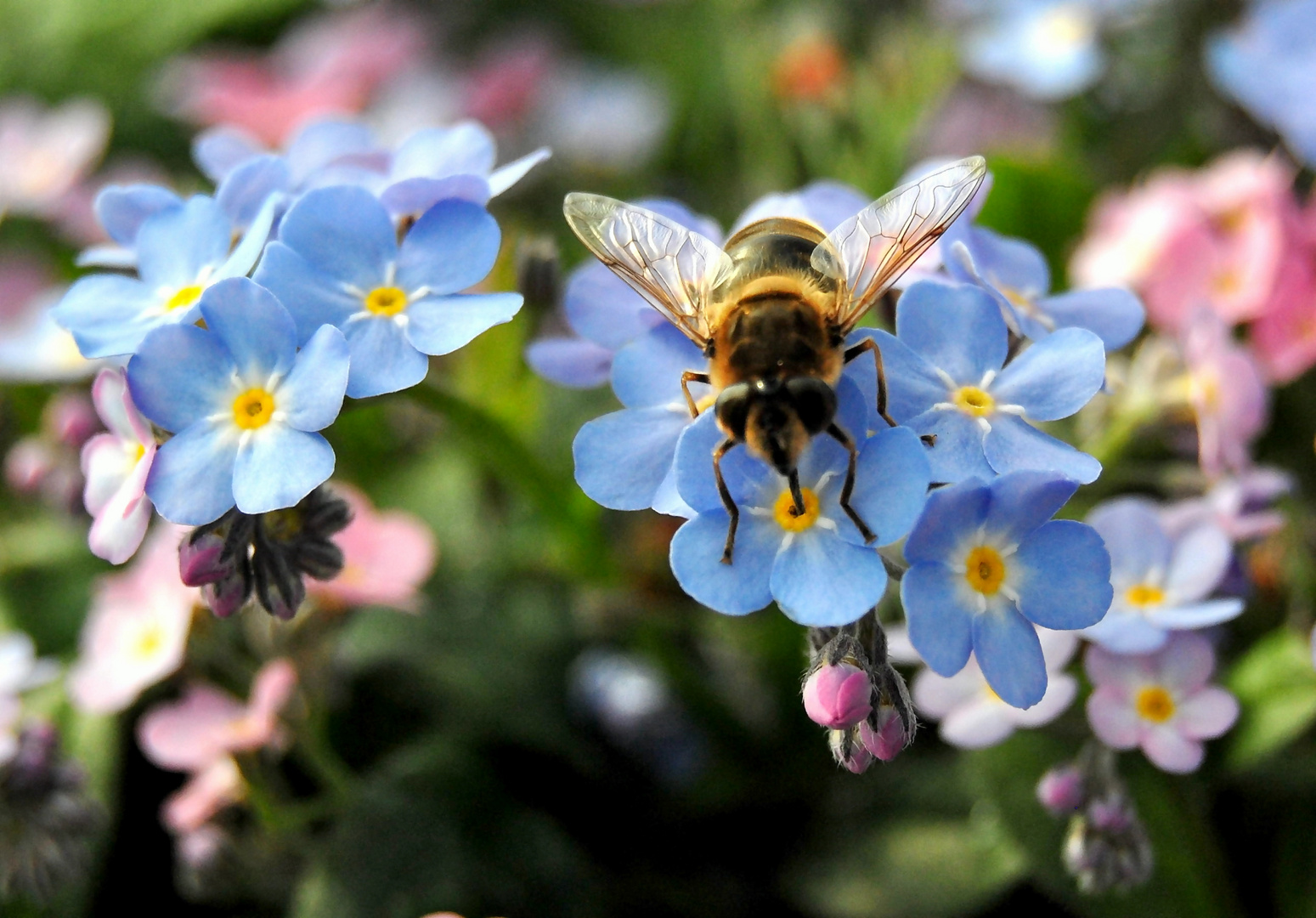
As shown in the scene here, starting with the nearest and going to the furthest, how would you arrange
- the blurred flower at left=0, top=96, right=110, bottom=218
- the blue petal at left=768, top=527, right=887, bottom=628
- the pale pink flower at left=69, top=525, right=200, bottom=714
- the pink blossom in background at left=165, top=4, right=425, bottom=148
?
the blue petal at left=768, top=527, right=887, bottom=628 → the pale pink flower at left=69, top=525, right=200, bottom=714 → the blurred flower at left=0, top=96, right=110, bottom=218 → the pink blossom in background at left=165, top=4, right=425, bottom=148

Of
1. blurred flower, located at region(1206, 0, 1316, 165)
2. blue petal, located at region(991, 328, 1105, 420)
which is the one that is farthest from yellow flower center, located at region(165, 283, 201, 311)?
blurred flower, located at region(1206, 0, 1316, 165)

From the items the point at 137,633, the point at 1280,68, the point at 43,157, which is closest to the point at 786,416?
the point at 137,633

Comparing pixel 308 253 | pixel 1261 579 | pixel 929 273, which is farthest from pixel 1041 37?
pixel 308 253

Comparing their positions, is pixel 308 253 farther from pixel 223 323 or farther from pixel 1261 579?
pixel 1261 579

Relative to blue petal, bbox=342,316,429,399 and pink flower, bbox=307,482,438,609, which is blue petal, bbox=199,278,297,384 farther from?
pink flower, bbox=307,482,438,609

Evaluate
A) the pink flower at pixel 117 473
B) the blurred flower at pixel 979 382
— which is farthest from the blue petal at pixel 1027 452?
the pink flower at pixel 117 473

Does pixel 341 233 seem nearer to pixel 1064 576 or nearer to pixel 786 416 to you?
pixel 786 416
